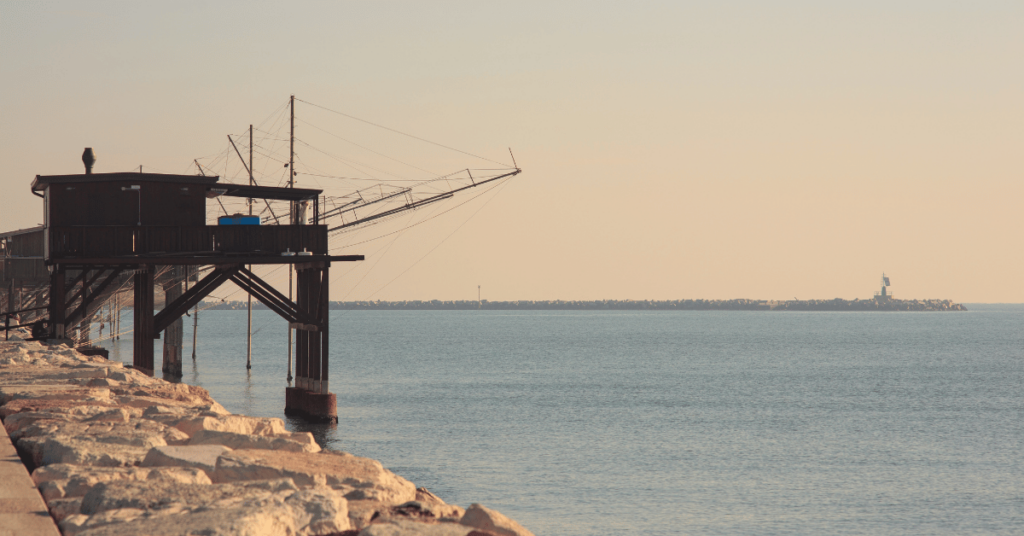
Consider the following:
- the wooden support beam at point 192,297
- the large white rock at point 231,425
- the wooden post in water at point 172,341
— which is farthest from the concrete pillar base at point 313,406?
the large white rock at point 231,425

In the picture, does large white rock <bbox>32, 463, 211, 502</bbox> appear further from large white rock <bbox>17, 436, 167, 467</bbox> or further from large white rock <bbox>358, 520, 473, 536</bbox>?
large white rock <bbox>358, 520, 473, 536</bbox>

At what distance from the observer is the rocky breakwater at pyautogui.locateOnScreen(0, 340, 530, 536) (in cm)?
638

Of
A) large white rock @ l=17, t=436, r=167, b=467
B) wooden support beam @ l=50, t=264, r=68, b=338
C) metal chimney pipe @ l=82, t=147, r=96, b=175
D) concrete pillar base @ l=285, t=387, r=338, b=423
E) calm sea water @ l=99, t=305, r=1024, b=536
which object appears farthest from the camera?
metal chimney pipe @ l=82, t=147, r=96, b=175

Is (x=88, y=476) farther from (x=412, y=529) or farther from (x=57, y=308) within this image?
(x=57, y=308)

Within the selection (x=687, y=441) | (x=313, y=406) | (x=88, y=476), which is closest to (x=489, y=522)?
(x=88, y=476)

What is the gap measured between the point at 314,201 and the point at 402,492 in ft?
87.5

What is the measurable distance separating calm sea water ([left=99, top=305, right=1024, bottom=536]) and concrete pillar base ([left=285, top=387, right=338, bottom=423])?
0.46 meters

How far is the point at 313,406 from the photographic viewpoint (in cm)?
3347

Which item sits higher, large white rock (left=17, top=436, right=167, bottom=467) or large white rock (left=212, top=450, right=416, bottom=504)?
large white rock (left=17, top=436, right=167, bottom=467)

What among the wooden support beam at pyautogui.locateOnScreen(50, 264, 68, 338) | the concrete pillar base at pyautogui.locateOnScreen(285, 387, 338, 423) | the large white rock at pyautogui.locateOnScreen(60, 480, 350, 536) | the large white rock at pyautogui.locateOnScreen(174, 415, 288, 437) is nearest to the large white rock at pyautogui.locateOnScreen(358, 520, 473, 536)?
the large white rock at pyautogui.locateOnScreen(60, 480, 350, 536)

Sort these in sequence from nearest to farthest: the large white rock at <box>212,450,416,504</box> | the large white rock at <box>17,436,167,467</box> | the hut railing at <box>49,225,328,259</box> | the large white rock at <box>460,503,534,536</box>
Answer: the large white rock at <box>460,503,534,536</box>
the large white rock at <box>212,450,416,504</box>
the large white rock at <box>17,436,167,467</box>
the hut railing at <box>49,225,328,259</box>

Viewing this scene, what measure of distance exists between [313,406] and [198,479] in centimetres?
2630

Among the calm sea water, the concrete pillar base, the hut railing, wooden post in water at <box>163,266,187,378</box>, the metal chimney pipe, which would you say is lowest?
the calm sea water

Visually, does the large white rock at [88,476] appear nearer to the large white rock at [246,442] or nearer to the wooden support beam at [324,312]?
the large white rock at [246,442]
